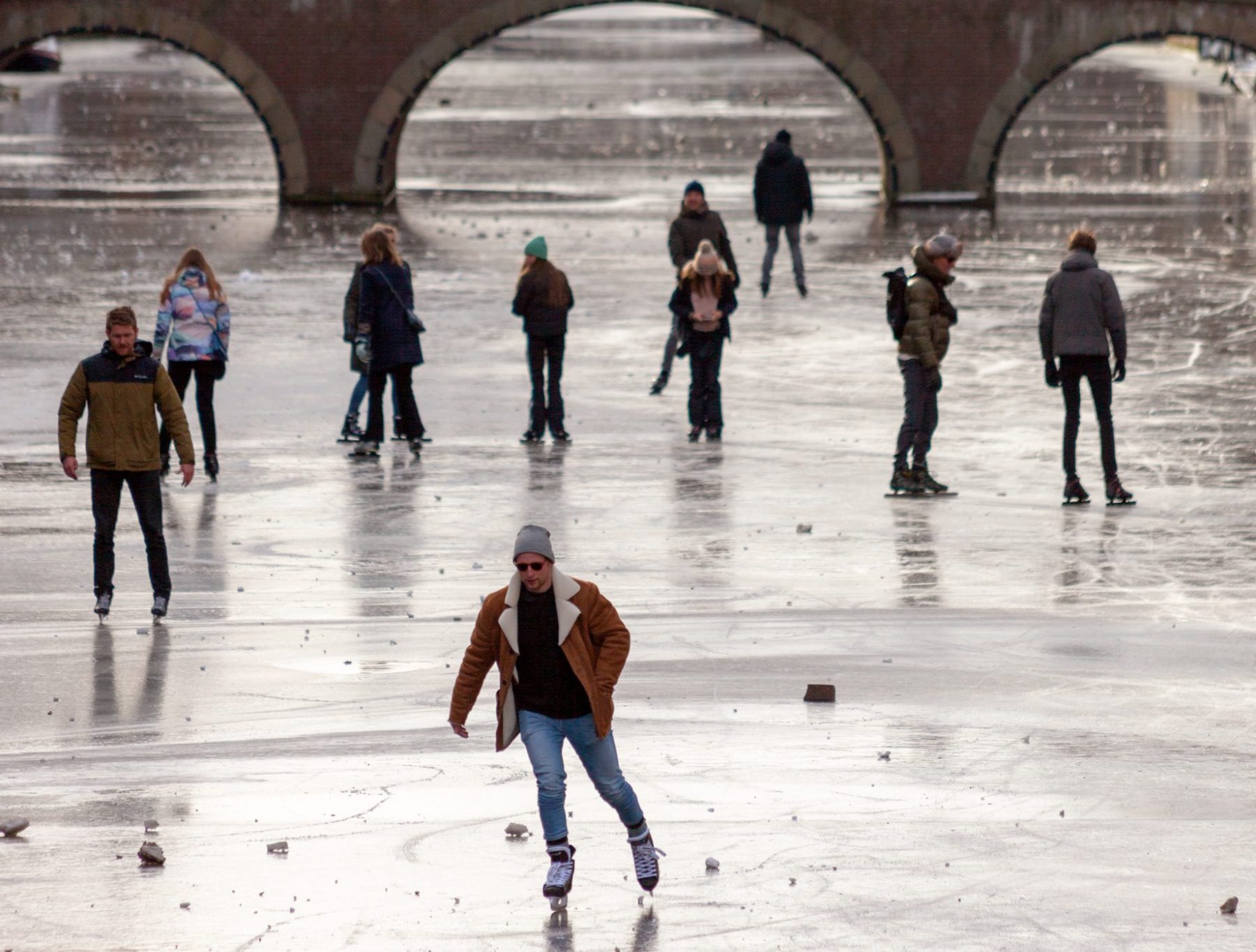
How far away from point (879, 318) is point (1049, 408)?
202 inches

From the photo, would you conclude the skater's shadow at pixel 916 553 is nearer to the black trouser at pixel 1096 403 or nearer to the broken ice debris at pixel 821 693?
the black trouser at pixel 1096 403

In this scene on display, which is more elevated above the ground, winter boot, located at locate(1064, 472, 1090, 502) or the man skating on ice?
the man skating on ice

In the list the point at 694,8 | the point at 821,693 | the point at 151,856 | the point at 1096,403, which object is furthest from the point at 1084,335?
the point at 694,8

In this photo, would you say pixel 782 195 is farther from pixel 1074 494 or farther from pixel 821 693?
pixel 821 693

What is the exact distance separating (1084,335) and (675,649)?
4616mm

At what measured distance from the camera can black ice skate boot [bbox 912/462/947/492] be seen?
44.6 feet

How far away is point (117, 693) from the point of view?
927 centimetres

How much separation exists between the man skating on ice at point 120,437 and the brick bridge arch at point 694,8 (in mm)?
24126

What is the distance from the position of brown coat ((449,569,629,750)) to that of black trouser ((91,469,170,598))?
3.93 m

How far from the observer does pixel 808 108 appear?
54656 millimetres

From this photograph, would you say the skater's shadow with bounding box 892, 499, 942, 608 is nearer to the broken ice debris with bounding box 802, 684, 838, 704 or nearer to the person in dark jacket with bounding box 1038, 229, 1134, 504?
the person in dark jacket with bounding box 1038, 229, 1134, 504

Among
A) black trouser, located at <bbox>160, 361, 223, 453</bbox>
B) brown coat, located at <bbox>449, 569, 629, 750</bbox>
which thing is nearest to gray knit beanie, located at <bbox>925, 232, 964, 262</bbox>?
black trouser, located at <bbox>160, 361, 223, 453</bbox>

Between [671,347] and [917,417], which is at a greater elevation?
[671,347]

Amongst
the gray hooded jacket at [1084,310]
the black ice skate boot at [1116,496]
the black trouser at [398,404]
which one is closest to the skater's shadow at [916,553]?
the black ice skate boot at [1116,496]
